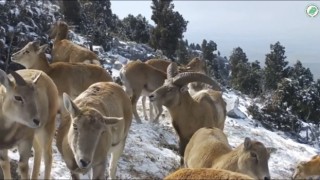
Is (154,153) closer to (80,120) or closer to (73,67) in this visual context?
(73,67)

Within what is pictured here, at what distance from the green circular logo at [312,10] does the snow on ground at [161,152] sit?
4.78m

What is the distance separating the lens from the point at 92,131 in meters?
7.01

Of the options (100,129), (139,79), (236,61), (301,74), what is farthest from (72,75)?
(236,61)

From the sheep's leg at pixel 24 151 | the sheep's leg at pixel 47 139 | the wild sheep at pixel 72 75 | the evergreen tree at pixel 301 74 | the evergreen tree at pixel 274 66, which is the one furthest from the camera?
the evergreen tree at pixel 274 66

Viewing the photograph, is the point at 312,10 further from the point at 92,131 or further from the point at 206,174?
the point at 206,174

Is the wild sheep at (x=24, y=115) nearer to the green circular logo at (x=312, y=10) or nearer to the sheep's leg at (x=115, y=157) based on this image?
the sheep's leg at (x=115, y=157)

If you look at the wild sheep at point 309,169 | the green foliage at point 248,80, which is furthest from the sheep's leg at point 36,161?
the green foliage at point 248,80

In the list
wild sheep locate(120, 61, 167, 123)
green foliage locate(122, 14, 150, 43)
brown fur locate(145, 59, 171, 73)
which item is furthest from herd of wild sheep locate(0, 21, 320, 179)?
green foliage locate(122, 14, 150, 43)

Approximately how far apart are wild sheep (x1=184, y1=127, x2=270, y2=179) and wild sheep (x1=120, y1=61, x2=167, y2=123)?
22.9ft

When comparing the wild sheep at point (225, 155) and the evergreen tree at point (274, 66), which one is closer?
the wild sheep at point (225, 155)

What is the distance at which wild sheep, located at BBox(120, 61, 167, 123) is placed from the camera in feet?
56.2

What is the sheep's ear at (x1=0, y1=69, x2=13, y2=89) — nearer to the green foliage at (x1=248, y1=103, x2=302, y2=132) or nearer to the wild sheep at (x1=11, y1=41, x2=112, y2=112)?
the wild sheep at (x1=11, y1=41, x2=112, y2=112)

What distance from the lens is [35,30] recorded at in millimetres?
25250

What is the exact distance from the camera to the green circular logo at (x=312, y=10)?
972 cm
